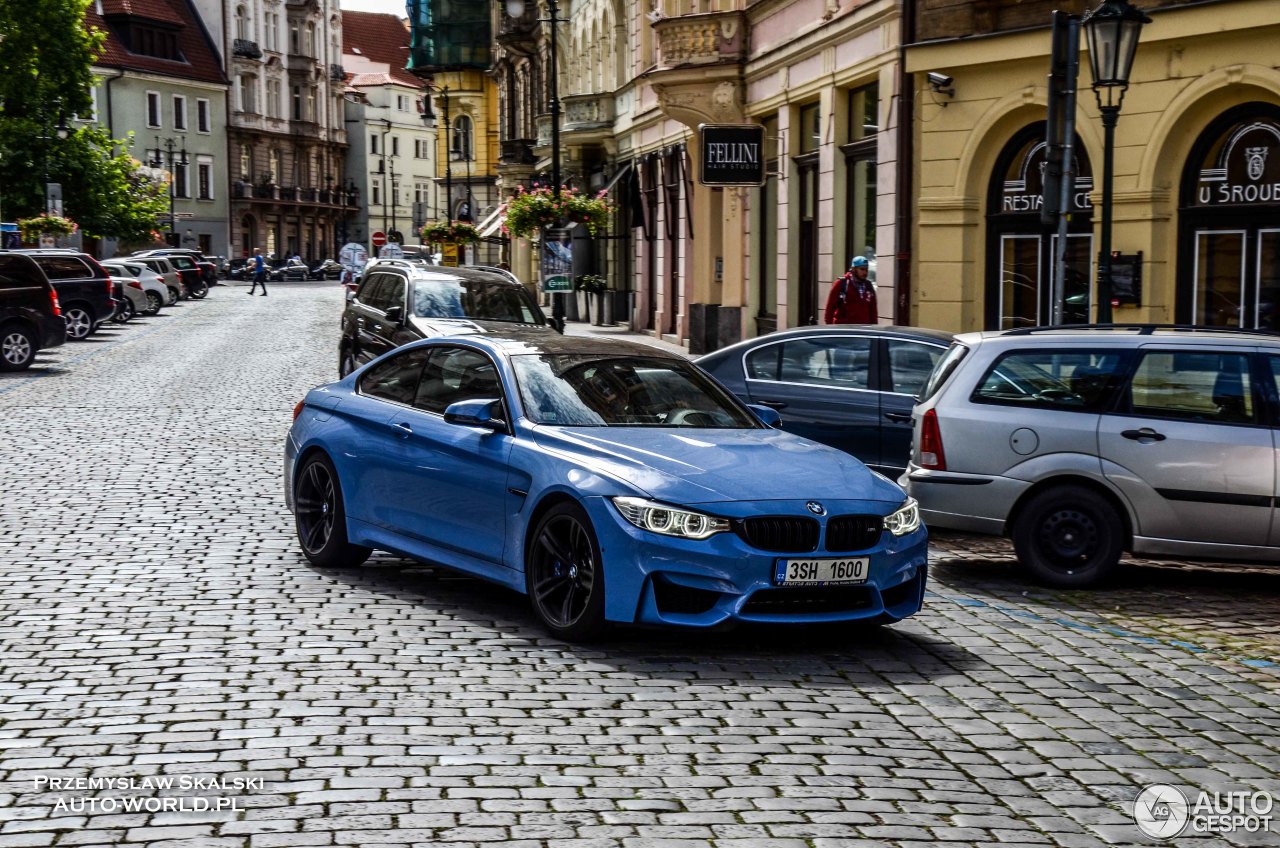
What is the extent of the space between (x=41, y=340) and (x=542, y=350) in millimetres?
21404

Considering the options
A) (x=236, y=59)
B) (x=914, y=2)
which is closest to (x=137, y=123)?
(x=236, y=59)

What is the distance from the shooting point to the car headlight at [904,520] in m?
8.06

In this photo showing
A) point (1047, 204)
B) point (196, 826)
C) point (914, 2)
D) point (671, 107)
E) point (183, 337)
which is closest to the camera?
point (196, 826)

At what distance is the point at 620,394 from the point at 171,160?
97492 millimetres

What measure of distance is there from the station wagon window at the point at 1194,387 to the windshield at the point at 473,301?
11.8 m

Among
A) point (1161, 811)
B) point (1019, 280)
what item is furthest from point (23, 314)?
point (1161, 811)

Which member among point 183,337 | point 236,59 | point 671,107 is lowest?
point 183,337

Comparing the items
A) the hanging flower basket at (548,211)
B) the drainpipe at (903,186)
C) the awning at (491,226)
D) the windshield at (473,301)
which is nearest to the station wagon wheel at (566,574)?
the windshield at (473,301)

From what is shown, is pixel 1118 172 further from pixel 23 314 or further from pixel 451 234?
pixel 451 234

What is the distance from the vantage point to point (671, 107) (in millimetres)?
31359

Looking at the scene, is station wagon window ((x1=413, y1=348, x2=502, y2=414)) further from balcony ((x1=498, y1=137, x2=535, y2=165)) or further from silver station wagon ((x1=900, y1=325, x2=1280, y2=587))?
balcony ((x1=498, y1=137, x2=535, y2=165))

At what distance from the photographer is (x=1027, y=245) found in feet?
68.2

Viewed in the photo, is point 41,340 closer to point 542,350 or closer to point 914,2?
point 914,2

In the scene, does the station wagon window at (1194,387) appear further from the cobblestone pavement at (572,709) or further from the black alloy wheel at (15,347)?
the black alloy wheel at (15,347)
